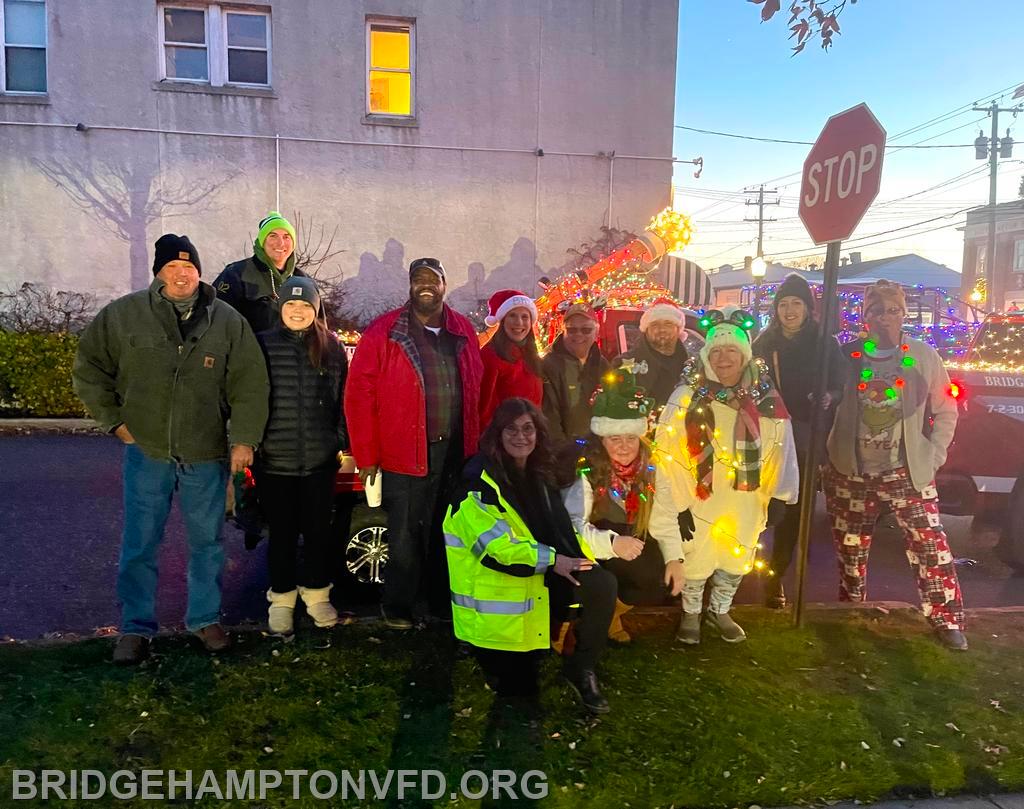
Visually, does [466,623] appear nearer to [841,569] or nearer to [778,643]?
[778,643]

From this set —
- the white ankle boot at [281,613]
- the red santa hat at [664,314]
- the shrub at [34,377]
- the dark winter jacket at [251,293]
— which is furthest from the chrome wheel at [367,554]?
the shrub at [34,377]

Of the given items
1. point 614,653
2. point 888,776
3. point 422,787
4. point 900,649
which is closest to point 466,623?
point 422,787

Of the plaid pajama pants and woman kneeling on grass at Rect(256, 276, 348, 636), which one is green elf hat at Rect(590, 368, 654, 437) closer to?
woman kneeling on grass at Rect(256, 276, 348, 636)

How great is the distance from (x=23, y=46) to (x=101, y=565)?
36.2 feet

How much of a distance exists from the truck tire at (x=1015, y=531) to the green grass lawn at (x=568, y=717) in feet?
6.10

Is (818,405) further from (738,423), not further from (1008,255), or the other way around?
(1008,255)

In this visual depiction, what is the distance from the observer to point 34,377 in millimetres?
10344

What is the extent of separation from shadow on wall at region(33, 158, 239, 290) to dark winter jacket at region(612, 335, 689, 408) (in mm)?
10227

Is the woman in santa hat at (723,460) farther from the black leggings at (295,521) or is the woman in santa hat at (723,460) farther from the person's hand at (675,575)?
the black leggings at (295,521)

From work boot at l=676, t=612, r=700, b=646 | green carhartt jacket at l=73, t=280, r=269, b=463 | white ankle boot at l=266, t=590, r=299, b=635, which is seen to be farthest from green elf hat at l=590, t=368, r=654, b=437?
white ankle boot at l=266, t=590, r=299, b=635

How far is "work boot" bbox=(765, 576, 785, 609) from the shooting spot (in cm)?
452

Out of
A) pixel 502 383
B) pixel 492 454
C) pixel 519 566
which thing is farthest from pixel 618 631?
pixel 502 383

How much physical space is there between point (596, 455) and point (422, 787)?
1.63 meters

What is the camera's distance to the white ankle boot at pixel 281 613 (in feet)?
12.8
